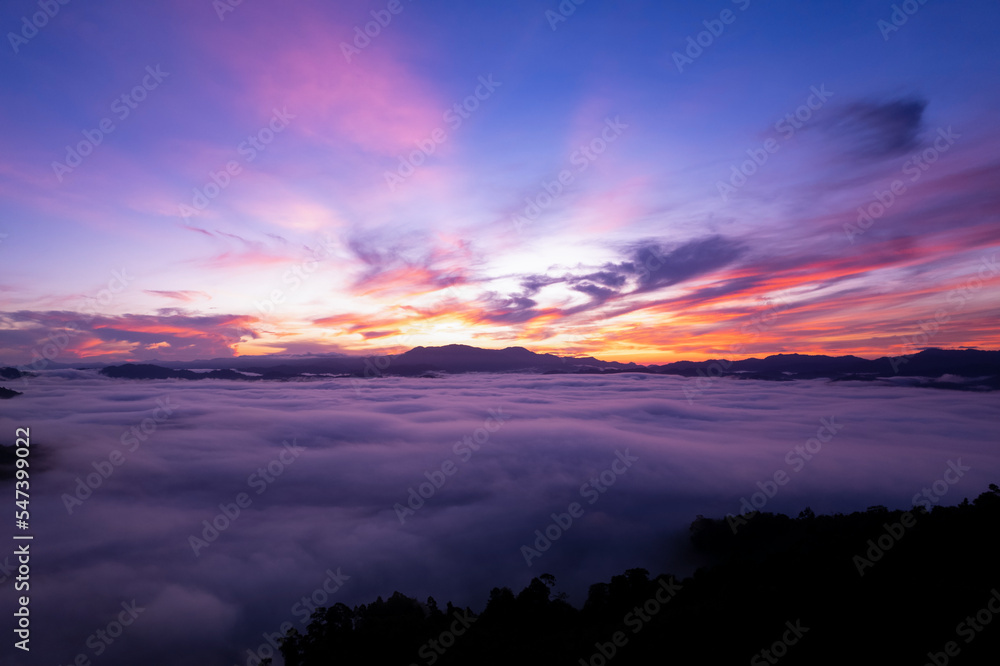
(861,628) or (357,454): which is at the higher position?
(861,628)

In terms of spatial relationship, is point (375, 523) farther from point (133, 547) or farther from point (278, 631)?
point (133, 547)

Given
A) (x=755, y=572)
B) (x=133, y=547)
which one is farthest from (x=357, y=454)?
(x=755, y=572)

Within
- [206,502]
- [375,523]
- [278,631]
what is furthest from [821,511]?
[206,502]

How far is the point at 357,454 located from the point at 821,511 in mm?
82643

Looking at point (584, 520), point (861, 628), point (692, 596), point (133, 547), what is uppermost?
point (861, 628)

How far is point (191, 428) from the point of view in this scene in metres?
107

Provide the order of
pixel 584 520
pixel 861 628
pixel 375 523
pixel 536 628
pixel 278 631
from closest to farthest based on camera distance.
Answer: pixel 861 628 → pixel 536 628 → pixel 278 631 → pixel 375 523 → pixel 584 520

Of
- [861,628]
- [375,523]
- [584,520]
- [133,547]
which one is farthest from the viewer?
[584,520]

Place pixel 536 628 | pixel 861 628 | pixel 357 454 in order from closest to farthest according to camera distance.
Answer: pixel 861 628, pixel 536 628, pixel 357 454

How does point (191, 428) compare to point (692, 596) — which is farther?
point (191, 428)

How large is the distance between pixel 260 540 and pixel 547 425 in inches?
2568

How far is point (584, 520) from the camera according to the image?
195 feet

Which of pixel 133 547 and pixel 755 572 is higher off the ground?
pixel 755 572

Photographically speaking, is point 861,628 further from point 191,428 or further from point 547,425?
point 191,428
